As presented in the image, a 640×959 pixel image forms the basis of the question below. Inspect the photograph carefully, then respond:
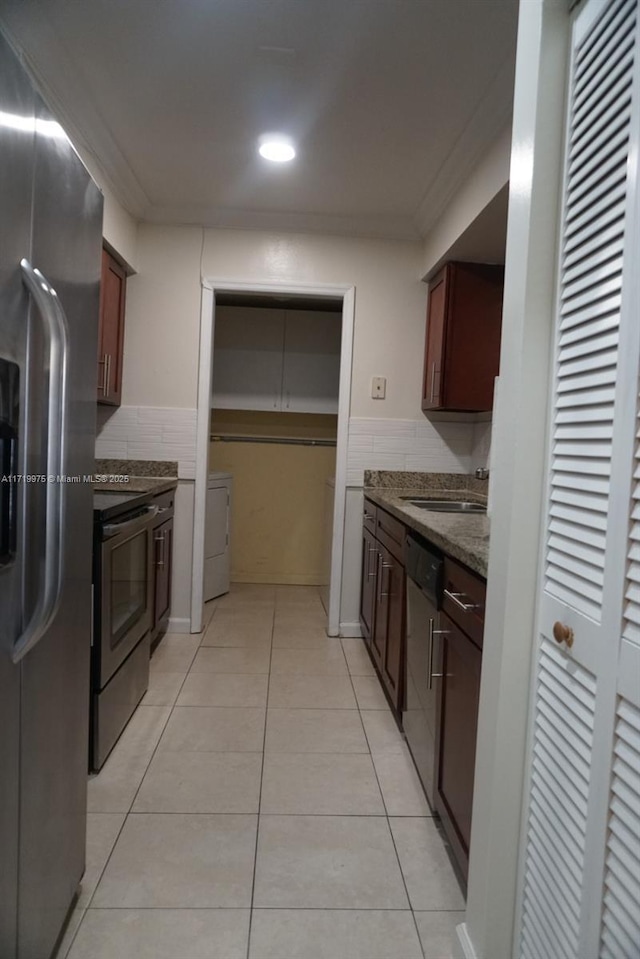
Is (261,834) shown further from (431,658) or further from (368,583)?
(368,583)

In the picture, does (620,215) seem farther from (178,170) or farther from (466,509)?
(178,170)

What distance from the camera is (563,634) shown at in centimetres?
91

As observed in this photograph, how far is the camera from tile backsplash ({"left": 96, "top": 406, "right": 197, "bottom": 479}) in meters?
3.27

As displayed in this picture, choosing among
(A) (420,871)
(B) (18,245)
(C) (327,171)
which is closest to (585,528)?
(B) (18,245)

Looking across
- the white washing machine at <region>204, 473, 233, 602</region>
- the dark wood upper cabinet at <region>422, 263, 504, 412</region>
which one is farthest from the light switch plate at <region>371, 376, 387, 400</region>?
the white washing machine at <region>204, 473, 233, 602</region>

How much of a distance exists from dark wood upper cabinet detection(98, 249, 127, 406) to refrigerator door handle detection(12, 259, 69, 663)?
206cm

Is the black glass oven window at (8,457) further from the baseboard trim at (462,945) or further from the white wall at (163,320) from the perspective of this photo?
the white wall at (163,320)

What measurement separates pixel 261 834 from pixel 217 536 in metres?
2.33

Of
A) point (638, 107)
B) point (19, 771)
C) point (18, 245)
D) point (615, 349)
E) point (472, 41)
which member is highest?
point (472, 41)

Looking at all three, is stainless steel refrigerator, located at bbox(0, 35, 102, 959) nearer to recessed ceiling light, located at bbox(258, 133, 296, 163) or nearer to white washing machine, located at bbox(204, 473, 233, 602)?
recessed ceiling light, located at bbox(258, 133, 296, 163)

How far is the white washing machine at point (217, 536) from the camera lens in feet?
11.9

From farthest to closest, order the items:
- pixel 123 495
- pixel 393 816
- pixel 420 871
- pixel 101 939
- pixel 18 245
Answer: pixel 123 495
pixel 393 816
pixel 420 871
pixel 101 939
pixel 18 245

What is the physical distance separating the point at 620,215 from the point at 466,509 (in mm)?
2086

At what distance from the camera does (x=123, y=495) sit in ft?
7.43
